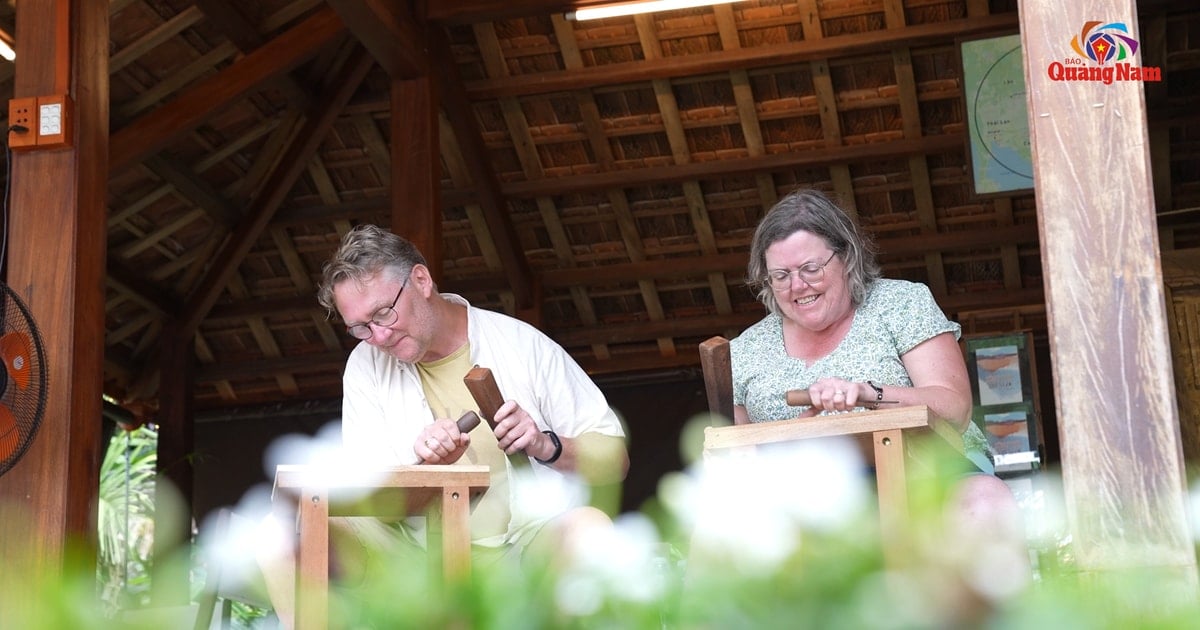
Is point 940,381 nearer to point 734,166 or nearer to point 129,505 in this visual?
point 734,166

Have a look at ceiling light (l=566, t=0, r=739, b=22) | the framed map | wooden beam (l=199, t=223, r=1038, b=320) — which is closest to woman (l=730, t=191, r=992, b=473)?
ceiling light (l=566, t=0, r=739, b=22)

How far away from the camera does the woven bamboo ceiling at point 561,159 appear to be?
5.79 metres

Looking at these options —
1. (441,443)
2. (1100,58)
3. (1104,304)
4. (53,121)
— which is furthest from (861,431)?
(53,121)

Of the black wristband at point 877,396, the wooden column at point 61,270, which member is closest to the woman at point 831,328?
the black wristband at point 877,396

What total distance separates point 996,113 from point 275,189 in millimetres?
3368

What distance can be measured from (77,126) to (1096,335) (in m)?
2.40

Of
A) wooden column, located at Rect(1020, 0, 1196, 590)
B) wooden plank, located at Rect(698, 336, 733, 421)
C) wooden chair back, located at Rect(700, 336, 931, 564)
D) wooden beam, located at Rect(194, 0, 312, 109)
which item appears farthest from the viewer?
wooden beam, located at Rect(194, 0, 312, 109)

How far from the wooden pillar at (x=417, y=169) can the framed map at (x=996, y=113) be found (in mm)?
2253

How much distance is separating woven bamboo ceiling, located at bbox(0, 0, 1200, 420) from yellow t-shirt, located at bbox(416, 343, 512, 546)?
2.36 meters

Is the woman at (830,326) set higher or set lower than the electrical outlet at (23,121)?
lower

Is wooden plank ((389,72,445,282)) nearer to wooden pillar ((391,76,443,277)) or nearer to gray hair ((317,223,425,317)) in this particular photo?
wooden pillar ((391,76,443,277))

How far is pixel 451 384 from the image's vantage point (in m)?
2.88

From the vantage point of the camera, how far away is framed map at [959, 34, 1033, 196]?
18.8 ft

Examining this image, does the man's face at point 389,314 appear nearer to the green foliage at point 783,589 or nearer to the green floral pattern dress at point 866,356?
the green floral pattern dress at point 866,356
